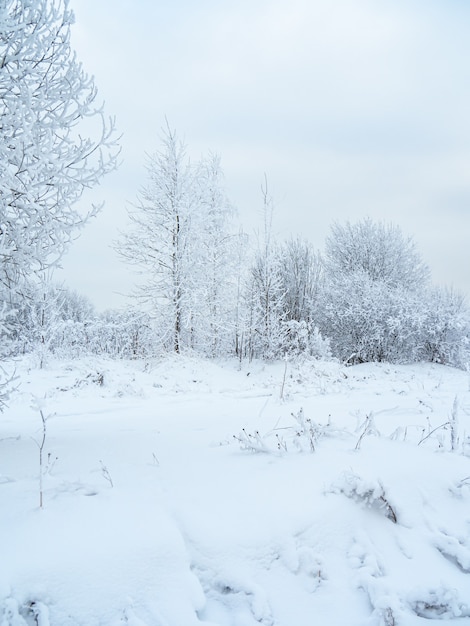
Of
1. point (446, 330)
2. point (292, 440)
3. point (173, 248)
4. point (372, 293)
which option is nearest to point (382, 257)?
point (372, 293)

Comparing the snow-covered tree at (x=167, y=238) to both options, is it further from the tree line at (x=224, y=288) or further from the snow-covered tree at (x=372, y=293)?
the snow-covered tree at (x=372, y=293)

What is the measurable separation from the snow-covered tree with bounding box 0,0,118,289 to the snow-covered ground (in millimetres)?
1807

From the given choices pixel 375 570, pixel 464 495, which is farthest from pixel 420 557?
pixel 464 495

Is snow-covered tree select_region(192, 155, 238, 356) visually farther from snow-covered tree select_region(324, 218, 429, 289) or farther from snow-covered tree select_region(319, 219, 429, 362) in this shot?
snow-covered tree select_region(324, 218, 429, 289)

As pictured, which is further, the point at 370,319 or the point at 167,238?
the point at 370,319

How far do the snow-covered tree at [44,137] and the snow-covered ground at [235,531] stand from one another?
71.1 inches

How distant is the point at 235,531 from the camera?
84.6 inches

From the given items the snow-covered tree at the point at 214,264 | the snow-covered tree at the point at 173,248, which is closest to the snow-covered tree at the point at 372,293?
the snow-covered tree at the point at 214,264

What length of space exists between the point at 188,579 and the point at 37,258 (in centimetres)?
287

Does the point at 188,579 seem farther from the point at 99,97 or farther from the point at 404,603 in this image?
the point at 99,97

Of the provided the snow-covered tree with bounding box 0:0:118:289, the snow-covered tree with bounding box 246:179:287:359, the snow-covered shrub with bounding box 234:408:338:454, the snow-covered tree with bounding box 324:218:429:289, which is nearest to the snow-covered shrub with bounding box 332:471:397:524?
the snow-covered shrub with bounding box 234:408:338:454

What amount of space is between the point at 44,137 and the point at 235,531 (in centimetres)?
365

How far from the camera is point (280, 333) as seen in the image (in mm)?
16547

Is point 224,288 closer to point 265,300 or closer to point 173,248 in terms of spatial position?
point 265,300
